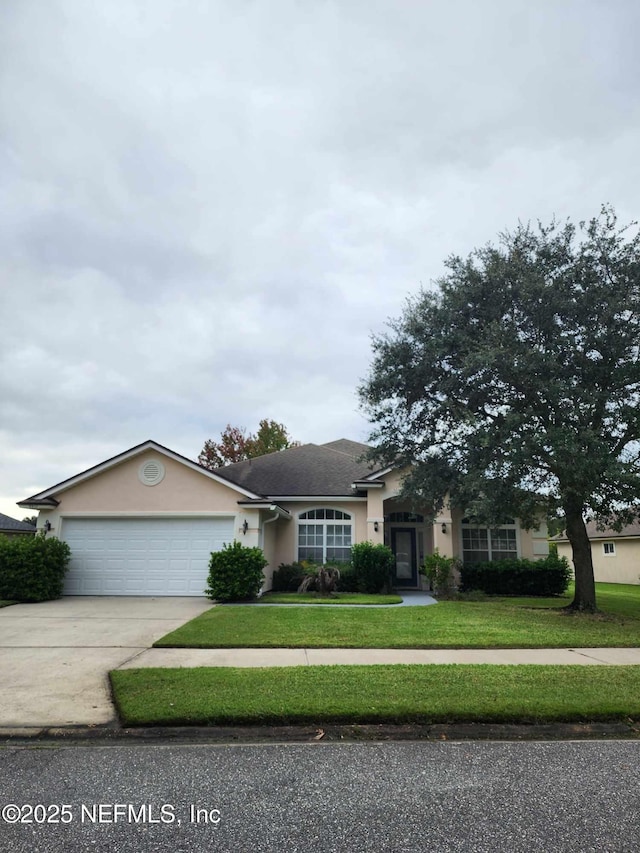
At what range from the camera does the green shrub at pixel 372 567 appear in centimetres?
1692

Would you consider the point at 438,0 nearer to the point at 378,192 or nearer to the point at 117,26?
the point at 378,192

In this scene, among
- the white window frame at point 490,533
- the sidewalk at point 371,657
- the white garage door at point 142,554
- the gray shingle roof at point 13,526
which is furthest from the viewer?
the gray shingle roof at point 13,526

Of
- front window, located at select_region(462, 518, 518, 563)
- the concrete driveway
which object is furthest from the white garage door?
front window, located at select_region(462, 518, 518, 563)

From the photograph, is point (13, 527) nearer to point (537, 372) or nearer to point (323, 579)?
point (323, 579)

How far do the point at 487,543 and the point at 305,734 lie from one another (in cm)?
1583

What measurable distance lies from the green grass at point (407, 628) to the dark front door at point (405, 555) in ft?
18.4

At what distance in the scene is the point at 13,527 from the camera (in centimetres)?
2934

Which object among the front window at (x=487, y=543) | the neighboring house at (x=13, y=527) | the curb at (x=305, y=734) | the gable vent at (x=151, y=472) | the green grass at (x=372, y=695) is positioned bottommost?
the curb at (x=305, y=734)

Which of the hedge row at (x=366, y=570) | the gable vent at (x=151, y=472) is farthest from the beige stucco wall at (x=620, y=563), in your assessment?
the gable vent at (x=151, y=472)

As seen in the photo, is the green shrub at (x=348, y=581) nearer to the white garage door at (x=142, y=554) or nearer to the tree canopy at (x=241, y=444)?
the white garage door at (x=142, y=554)

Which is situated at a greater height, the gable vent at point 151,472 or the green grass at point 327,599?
the gable vent at point 151,472

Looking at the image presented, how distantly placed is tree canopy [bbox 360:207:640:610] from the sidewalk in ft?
14.2

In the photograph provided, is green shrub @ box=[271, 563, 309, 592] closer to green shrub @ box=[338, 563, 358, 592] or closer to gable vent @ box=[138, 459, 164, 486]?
green shrub @ box=[338, 563, 358, 592]

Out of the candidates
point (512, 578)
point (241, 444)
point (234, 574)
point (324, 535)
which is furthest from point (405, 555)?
point (241, 444)
